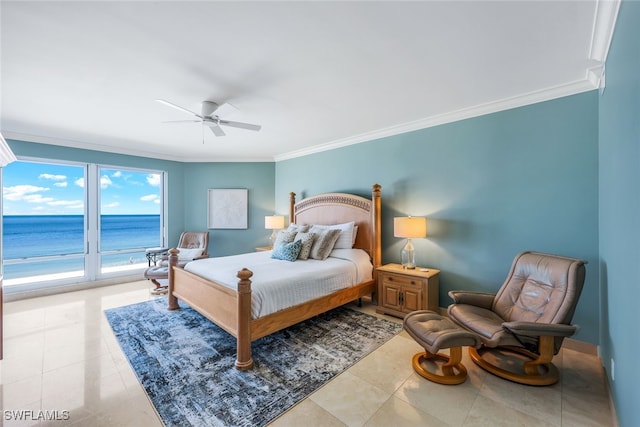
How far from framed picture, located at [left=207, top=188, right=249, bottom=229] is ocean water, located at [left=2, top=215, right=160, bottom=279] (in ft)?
4.57

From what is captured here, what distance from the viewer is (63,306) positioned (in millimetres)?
3873

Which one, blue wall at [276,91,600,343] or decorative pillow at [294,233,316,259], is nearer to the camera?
blue wall at [276,91,600,343]

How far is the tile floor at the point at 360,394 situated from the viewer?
5.68 ft

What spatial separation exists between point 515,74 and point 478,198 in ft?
4.51

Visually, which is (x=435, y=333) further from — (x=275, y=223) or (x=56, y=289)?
(x=56, y=289)

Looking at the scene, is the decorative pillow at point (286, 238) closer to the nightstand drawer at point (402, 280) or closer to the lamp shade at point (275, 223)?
the lamp shade at point (275, 223)

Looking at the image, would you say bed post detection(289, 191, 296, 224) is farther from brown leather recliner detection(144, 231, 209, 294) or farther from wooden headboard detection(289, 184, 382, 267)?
brown leather recliner detection(144, 231, 209, 294)

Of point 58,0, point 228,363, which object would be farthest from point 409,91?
point 228,363

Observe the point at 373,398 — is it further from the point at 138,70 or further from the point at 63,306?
the point at 63,306

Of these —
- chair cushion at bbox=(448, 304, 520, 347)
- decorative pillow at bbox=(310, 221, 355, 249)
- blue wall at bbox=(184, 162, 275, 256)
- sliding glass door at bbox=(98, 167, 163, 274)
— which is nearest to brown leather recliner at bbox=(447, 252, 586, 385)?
chair cushion at bbox=(448, 304, 520, 347)

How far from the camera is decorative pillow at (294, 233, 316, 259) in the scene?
147 inches

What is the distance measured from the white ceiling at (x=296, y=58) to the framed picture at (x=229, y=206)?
250cm

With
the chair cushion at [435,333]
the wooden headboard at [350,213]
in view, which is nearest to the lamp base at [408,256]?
the wooden headboard at [350,213]

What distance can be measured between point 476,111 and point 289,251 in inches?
120
